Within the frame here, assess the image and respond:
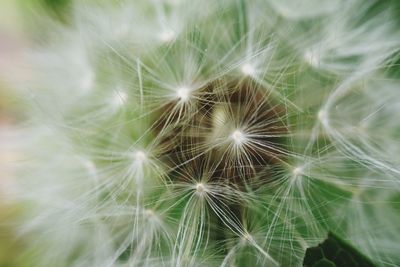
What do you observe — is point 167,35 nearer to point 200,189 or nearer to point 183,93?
point 183,93

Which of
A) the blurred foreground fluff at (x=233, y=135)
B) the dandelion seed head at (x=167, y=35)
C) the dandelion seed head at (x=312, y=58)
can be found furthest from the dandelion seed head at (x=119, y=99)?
the dandelion seed head at (x=312, y=58)

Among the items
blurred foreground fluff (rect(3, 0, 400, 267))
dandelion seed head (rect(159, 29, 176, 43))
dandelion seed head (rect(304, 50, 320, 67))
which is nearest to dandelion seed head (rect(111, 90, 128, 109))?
blurred foreground fluff (rect(3, 0, 400, 267))

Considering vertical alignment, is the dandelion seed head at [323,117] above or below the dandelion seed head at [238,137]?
above

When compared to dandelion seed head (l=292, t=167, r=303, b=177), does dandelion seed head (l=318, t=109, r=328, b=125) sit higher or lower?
higher

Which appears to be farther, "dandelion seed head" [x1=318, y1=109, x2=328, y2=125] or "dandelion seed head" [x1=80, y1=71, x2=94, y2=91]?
"dandelion seed head" [x1=80, y1=71, x2=94, y2=91]

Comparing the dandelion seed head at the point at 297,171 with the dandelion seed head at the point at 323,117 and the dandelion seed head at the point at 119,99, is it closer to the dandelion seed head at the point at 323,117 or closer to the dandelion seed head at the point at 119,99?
the dandelion seed head at the point at 323,117

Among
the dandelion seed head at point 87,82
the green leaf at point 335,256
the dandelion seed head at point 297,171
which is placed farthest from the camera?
the dandelion seed head at point 87,82

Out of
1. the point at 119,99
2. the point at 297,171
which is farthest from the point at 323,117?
the point at 119,99

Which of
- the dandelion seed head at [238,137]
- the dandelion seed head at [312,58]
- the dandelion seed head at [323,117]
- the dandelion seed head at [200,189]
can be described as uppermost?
the dandelion seed head at [312,58]

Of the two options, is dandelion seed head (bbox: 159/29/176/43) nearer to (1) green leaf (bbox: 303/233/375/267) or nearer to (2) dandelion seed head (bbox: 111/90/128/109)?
(2) dandelion seed head (bbox: 111/90/128/109)
